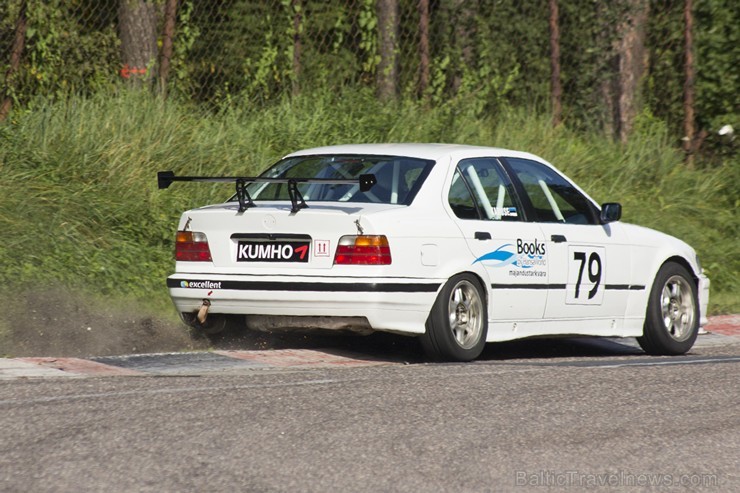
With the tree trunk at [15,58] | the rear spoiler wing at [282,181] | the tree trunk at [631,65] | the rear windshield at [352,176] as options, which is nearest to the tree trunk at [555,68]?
the tree trunk at [631,65]

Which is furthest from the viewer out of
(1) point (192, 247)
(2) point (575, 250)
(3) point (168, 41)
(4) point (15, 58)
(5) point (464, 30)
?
(5) point (464, 30)

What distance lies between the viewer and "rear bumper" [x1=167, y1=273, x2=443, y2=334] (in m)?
8.27

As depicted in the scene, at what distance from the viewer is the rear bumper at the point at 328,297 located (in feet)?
27.1

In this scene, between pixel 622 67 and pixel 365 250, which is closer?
pixel 365 250

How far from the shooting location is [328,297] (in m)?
8.30

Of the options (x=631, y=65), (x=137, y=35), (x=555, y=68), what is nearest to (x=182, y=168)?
(x=137, y=35)

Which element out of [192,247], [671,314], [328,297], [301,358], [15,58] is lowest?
[301,358]

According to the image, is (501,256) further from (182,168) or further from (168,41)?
(168,41)

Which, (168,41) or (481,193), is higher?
(168,41)

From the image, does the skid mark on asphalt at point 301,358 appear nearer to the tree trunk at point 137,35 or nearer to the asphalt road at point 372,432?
the asphalt road at point 372,432

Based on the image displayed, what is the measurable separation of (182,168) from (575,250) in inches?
202

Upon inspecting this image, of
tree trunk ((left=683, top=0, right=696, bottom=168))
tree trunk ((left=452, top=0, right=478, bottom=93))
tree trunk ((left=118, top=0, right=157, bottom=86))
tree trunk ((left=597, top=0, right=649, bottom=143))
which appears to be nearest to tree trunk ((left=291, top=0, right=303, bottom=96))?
tree trunk ((left=118, top=0, right=157, bottom=86))

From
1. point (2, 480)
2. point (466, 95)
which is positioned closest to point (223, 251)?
point (2, 480)

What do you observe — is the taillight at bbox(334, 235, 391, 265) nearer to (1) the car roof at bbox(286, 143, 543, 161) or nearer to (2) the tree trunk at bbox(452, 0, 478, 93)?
(1) the car roof at bbox(286, 143, 543, 161)
